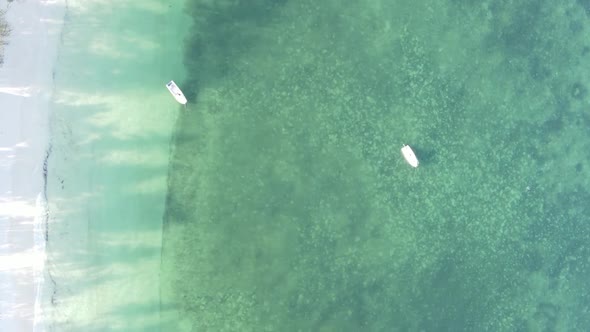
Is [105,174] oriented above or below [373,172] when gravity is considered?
below

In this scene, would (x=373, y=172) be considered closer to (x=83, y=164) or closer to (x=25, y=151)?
(x=83, y=164)

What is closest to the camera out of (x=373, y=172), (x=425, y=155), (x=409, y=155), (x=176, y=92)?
(x=176, y=92)

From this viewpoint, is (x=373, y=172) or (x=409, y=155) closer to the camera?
(x=409, y=155)

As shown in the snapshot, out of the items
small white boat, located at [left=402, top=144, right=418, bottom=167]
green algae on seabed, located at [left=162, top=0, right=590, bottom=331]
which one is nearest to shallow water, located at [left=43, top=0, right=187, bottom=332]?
green algae on seabed, located at [left=162, top=0, right=590, bottom=331]

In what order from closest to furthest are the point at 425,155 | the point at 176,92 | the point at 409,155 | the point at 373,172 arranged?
the point at 176,92
the point at 409,155
the point at 373,172
the point at 425,155

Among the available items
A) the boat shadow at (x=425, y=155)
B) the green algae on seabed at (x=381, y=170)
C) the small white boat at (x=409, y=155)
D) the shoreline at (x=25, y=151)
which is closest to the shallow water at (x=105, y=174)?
the shoreline at (x=25, y=151)

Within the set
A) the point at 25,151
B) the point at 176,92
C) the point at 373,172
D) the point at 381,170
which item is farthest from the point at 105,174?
the point at 381,170

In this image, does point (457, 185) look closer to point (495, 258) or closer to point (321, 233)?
point (495, 258)
